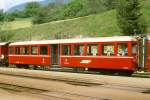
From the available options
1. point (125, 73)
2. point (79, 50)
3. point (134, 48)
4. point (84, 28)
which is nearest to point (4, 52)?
point (79, 50)


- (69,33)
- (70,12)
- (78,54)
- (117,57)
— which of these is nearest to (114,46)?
(117,57)

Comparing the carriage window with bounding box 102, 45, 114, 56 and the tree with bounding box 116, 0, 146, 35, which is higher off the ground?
the tree with bounding box 116, 0, 146, 35

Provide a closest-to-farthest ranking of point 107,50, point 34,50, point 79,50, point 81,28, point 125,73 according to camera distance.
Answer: point 125,73, point 107,50, point 79,50, point 34,50, point 81,28

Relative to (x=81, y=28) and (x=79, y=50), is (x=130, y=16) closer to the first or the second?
(x=79, y=50)

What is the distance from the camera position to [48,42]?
121ft

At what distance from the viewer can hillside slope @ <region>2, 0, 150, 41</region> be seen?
6894 centimetres

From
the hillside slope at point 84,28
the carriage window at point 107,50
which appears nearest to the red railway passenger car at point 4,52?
the carriage window at point 107,50

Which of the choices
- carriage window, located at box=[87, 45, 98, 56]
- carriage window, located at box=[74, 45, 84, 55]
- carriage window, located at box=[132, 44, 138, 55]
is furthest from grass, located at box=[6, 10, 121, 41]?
carriage window, located at box=[132, 44, 138, 55]

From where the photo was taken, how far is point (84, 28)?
76250 millimetres

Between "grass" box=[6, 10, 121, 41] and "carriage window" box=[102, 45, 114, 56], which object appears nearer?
"carriage window" box=[102, 45, 114, 56]

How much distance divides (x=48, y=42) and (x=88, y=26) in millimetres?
40044

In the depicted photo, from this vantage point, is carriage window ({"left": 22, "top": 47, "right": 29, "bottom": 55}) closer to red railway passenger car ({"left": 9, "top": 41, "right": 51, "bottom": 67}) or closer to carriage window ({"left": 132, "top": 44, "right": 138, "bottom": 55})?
red railway passenger car ({"left": 9, "top": 41, "right": 51, "bottom": 67})

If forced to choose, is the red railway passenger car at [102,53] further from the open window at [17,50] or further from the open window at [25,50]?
the open window at [17,50]

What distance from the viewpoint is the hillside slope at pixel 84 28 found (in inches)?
2714
